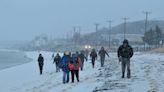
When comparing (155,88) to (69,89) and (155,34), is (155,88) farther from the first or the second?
(155,34)

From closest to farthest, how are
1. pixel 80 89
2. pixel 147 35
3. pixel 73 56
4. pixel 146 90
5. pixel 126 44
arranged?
1. pixel 146 90
2. pixel 80 89
3. pixel 126 44
4. pixel 73 56
5. pixel 147 35

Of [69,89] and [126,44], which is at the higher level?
[126,44]

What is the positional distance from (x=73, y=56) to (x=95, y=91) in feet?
16.1

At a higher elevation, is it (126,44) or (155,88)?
(126,44)

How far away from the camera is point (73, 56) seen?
2078 cm

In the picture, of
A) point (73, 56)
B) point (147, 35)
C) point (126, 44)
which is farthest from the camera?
point (147, 35)

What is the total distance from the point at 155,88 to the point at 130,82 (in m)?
2.52

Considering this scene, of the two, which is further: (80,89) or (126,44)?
(126,44)

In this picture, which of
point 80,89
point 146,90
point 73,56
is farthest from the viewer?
point 73,56

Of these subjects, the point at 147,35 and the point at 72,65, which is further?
the point at 147,35

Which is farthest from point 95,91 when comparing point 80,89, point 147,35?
point 147,35

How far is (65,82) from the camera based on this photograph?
21359 millimetres

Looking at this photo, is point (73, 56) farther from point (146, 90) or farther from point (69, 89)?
point (146, 90)

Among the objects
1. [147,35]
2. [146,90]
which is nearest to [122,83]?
[146,90]
